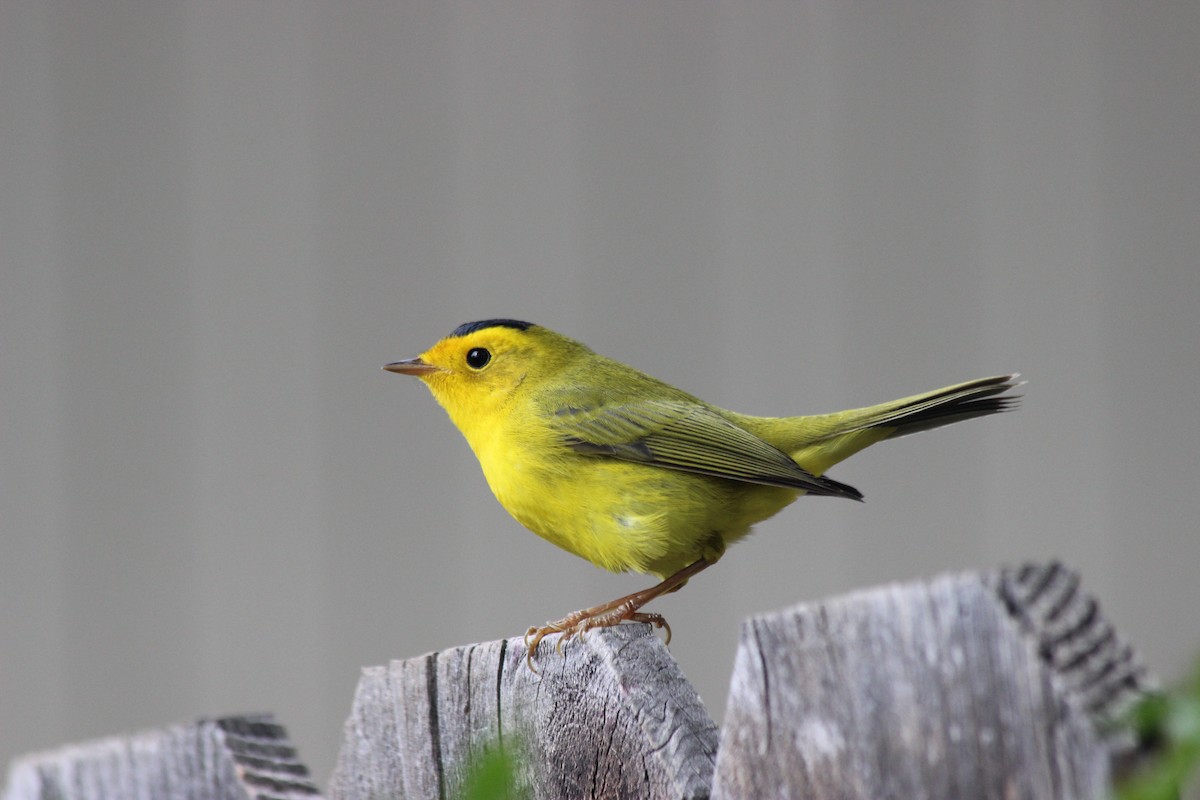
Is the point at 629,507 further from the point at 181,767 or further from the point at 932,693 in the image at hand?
the point at 932,693

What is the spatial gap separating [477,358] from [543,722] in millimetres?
2663

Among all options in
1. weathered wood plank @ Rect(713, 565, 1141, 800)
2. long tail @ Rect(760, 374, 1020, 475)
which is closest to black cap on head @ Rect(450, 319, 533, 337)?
long tail @ Rect(760, 374, 1020, 475)

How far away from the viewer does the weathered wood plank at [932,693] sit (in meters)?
1.30

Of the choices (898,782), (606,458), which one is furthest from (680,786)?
(606,458)

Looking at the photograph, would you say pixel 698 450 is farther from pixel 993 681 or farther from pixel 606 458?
pixel 993 681

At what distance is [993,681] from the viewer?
54.2 inches

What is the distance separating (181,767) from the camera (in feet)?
7.80

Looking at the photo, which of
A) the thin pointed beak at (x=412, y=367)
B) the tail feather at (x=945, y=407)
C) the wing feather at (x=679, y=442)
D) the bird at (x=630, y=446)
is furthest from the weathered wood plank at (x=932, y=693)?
the thin pointed beak at (x=412, y=367)

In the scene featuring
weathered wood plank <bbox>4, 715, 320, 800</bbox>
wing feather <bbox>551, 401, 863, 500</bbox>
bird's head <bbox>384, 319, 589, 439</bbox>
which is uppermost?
bird's head <bbox>384, 319, 589, 439</bbox>

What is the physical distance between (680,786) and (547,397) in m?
2.73

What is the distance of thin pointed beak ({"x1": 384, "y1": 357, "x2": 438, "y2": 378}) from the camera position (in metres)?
4.69

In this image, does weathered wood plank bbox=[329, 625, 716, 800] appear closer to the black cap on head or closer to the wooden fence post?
the wooden fence post

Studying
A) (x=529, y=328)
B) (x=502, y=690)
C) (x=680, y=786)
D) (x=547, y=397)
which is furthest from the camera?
(x=529, y=328)

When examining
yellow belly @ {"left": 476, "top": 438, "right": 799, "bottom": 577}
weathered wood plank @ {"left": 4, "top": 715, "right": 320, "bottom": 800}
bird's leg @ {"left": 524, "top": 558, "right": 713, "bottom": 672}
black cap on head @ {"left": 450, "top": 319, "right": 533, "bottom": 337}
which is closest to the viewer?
weathered wood plank @ {"left": 4, "top": 715, "right": 320, "bottom": 800}
